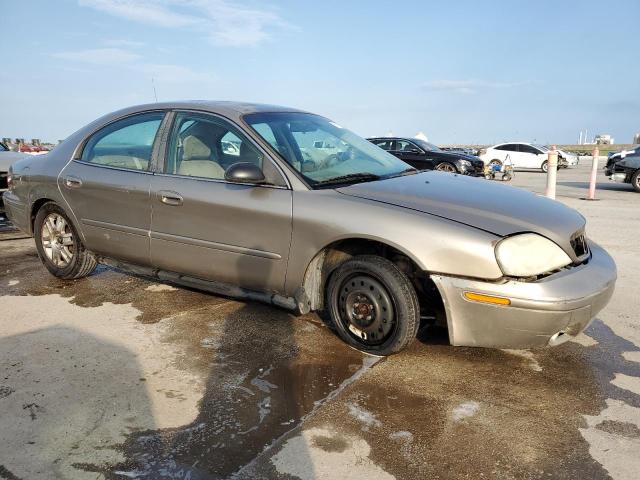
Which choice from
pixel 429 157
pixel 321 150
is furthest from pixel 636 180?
pixel 321 150

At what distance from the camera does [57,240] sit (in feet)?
15.8

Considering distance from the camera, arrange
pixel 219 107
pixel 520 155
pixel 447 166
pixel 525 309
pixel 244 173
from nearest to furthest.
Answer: pixel 525 309
pixel 244 173
pixel 219 107
pixel 447 166
pixel 520 155

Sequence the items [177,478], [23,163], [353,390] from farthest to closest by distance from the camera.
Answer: [23,163]
[353,390]
[177,478]

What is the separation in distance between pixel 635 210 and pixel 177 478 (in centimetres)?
1019

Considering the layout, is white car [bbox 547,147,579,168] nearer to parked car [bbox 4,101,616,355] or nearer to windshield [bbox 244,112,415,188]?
windshield [bbox 244,112,415,188]

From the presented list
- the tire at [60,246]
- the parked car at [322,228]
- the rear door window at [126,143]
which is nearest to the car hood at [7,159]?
the tire at [60,246]

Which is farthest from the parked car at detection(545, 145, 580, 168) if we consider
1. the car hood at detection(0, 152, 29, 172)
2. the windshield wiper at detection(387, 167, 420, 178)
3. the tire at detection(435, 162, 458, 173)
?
the windshield wiper at detection(387, 167, 420, 178)

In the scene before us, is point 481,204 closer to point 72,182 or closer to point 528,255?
point 528,255

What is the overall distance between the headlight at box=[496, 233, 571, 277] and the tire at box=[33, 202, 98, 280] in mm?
3451

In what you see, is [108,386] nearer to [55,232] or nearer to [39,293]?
[39,293]

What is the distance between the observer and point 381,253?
325 centimetres

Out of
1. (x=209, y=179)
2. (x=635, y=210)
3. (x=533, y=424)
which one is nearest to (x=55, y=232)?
(x=209, y=179)

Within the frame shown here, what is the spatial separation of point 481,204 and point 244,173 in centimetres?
146

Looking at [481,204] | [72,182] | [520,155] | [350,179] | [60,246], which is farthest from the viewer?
[520,155]
